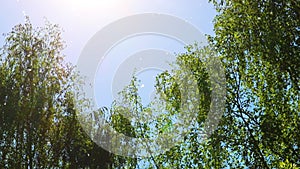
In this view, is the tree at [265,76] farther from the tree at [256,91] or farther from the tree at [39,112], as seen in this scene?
the tree at [39,112]

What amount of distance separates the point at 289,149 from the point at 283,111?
1.73 meters

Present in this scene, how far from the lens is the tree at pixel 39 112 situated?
21.6 meters

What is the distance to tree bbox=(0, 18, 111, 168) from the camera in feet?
71.0

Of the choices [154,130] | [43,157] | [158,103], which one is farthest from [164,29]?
[43,157]

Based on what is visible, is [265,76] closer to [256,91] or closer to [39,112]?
[256,91]

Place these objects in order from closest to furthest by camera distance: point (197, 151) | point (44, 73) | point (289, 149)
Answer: point (289, 149), point (197, 151), point (44, 73)

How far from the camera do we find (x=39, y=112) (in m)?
22.1

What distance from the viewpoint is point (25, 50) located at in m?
24.4

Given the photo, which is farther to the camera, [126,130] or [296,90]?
[126,130]

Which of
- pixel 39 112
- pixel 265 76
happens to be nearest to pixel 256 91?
pixel 265 76

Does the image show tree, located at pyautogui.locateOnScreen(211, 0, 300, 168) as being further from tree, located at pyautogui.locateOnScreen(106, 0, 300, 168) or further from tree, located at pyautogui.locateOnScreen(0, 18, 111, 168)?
tree, located at pyautogui.locateOnScreen(0, 18, 111, 168)

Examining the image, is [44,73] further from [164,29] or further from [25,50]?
[164,29]

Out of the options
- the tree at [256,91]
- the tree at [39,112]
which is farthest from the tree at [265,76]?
the tree at [39,112]

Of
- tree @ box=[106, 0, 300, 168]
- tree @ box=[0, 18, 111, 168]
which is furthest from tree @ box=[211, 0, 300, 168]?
tree @ box=[0, 18, 111, 168]
